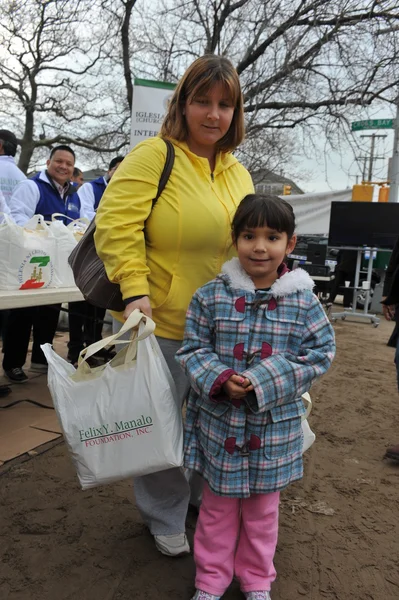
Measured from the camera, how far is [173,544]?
2061 mm

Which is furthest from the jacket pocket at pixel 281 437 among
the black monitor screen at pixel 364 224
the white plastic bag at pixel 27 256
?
the black monitor screen at pixel 364 224

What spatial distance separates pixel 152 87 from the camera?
6469 mm

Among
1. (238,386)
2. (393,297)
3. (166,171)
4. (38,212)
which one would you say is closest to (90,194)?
(38,212)

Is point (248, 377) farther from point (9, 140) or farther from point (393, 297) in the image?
point (9, 140)

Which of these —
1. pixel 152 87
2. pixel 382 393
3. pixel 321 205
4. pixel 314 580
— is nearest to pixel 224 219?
pixel 314 580

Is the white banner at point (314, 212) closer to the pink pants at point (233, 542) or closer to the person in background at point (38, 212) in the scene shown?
the person in background at point (38, 212)

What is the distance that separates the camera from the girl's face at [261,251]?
69.0 inches

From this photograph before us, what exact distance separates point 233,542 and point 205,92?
1546 mm

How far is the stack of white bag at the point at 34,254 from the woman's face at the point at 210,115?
1719 millimetres

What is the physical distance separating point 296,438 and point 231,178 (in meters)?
1.00

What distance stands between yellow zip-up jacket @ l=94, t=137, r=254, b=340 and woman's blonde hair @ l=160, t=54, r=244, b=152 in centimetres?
9

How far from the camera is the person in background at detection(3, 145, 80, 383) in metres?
4.31

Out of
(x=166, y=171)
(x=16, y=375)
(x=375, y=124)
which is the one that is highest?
(x=375, y=124)

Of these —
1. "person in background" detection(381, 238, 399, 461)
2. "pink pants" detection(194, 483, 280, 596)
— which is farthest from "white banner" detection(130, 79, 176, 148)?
"pink pants" detection(194, 483, 280, 596)
